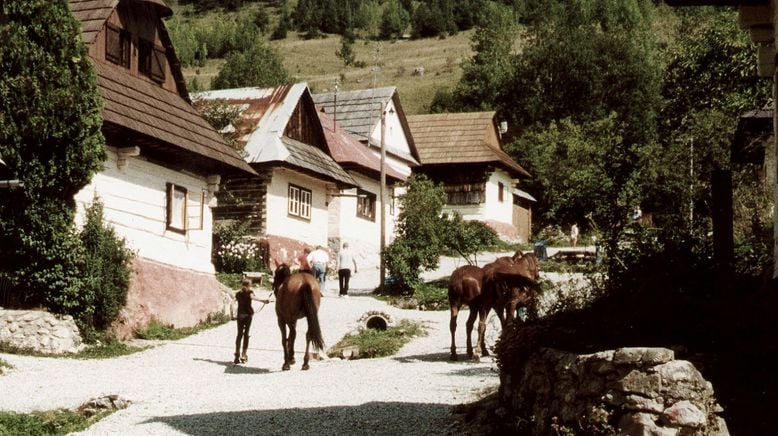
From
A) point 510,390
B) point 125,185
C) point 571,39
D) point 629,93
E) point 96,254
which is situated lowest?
point 510,390

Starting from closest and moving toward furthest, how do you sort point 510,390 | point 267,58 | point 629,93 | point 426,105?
point 510,390 → point 629,93 → point 267,58 → point 426,105

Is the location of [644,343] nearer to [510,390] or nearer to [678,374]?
[678,374]

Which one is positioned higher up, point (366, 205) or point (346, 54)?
point (346, 54)

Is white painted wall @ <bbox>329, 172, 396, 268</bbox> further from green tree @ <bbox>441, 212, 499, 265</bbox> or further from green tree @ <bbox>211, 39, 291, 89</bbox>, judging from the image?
green tree @ <bbox>211, 39, 291, 89</bbox>

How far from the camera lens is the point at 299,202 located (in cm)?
3941

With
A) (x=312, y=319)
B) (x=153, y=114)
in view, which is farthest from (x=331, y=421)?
(x=153, y=114)

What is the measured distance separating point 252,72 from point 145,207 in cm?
6101

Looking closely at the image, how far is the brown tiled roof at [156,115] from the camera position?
2483 cm

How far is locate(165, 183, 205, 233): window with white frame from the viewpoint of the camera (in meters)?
27.2

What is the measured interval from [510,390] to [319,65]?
424ft

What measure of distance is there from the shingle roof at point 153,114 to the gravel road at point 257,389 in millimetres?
5230

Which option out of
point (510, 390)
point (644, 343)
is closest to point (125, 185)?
point (510, 390)

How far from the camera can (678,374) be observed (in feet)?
29.3

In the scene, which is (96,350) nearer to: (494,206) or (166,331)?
(166,331)
